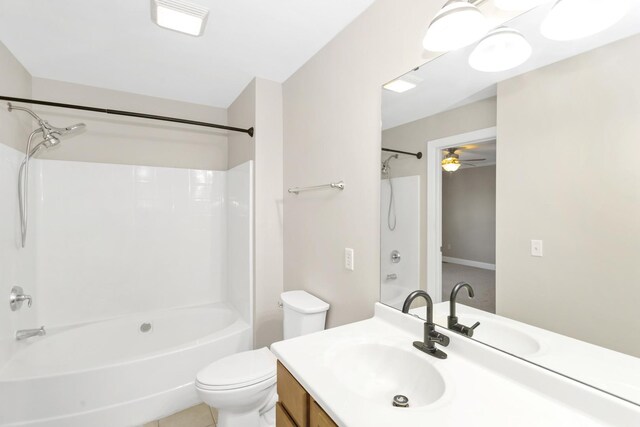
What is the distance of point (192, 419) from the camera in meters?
1.94

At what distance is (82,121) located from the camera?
2426 millimetres

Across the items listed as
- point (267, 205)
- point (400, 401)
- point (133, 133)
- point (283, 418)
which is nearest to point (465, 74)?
point (400, 401)

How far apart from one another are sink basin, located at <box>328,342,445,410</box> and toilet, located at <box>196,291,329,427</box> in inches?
25.0

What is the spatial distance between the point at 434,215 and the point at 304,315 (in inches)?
39.6

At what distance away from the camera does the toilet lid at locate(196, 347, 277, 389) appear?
59.5 inches

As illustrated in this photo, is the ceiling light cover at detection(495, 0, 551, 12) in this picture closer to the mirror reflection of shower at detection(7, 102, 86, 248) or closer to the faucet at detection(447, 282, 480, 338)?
the faucet at detection(447, 282, 480, 338)

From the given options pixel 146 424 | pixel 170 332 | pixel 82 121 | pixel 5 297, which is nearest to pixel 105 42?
pixel 82 121

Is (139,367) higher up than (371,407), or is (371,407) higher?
(371,407)

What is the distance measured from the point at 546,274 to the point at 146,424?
2407mm

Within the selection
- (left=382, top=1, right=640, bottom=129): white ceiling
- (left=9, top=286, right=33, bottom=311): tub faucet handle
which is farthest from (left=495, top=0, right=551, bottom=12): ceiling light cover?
(left=9, top=286, right=33, bottom=311): tub faucet handle

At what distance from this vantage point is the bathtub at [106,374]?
64.5 inches

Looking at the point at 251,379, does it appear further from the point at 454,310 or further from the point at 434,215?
the point at 434,215

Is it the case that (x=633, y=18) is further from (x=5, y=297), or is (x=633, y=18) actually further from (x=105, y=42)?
(x=5, y=297)

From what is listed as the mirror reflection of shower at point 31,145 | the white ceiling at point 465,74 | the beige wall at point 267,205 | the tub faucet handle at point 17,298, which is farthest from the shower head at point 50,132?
the white ceiling at point 465,74
